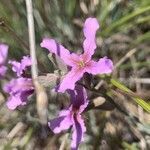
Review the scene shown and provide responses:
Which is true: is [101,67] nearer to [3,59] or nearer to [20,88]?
[20,88]

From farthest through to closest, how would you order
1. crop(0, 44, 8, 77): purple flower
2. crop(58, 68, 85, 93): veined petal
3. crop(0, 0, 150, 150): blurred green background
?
crop(0, 0, 150, 150): blurred green background < crop(0, 44, 8, 77): purple flower < crop(58, 68, 85, 93): veined petal

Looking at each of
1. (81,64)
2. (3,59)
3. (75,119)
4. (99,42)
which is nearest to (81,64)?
(81,64)

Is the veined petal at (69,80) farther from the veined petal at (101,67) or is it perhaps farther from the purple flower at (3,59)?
the purple flower at (3,59)

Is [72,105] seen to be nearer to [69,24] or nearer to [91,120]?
[91,120]

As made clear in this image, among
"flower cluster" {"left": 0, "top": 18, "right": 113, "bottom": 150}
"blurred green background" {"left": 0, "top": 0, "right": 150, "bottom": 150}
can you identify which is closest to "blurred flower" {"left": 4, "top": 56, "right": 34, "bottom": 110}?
"flower cluster" {"left": 0, "top": 18, "right": 113, "bottom": 150}

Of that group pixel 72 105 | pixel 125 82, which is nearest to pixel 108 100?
pixel 72 105

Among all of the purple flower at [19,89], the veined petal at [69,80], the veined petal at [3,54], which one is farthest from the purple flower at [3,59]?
the veined petal at [69,80]

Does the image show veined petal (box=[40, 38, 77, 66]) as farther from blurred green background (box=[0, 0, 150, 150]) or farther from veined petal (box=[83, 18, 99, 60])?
blurred green background (box=[0, 0, 150, 150])
